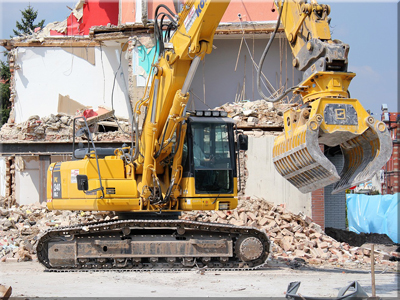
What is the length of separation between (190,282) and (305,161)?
10.9ft

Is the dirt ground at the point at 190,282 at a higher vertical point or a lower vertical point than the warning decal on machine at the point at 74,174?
lower

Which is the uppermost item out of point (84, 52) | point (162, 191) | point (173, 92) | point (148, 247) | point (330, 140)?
point (84, 52)

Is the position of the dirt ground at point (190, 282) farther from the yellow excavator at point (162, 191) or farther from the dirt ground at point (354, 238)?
Result: the dirt ground at point (354, 238)

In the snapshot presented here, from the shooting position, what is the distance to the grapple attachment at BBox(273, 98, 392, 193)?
20.5 feet

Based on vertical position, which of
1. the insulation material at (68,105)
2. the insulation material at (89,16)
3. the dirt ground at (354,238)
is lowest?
the dirt ground at (354,238)

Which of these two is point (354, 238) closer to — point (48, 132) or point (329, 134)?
point (329, 134)

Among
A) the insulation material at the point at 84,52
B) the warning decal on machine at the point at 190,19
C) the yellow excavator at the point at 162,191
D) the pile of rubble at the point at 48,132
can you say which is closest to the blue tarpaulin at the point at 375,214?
the yellow excavator at the point at 162,191

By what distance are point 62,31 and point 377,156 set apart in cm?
2263

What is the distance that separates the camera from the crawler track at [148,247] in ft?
32.1

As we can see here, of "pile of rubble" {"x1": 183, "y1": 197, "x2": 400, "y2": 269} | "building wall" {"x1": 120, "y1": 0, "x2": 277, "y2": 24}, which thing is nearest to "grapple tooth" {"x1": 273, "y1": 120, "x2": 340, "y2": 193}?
"pile of rubble" {"x1": 183, "y1": 197, "x2": 400, "y2": 269}

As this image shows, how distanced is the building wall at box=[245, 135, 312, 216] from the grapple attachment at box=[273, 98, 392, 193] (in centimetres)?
745

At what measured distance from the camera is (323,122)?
628cm

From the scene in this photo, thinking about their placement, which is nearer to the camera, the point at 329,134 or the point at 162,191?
the point at 329,134

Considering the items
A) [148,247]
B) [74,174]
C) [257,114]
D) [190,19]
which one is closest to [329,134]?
[190,19]
